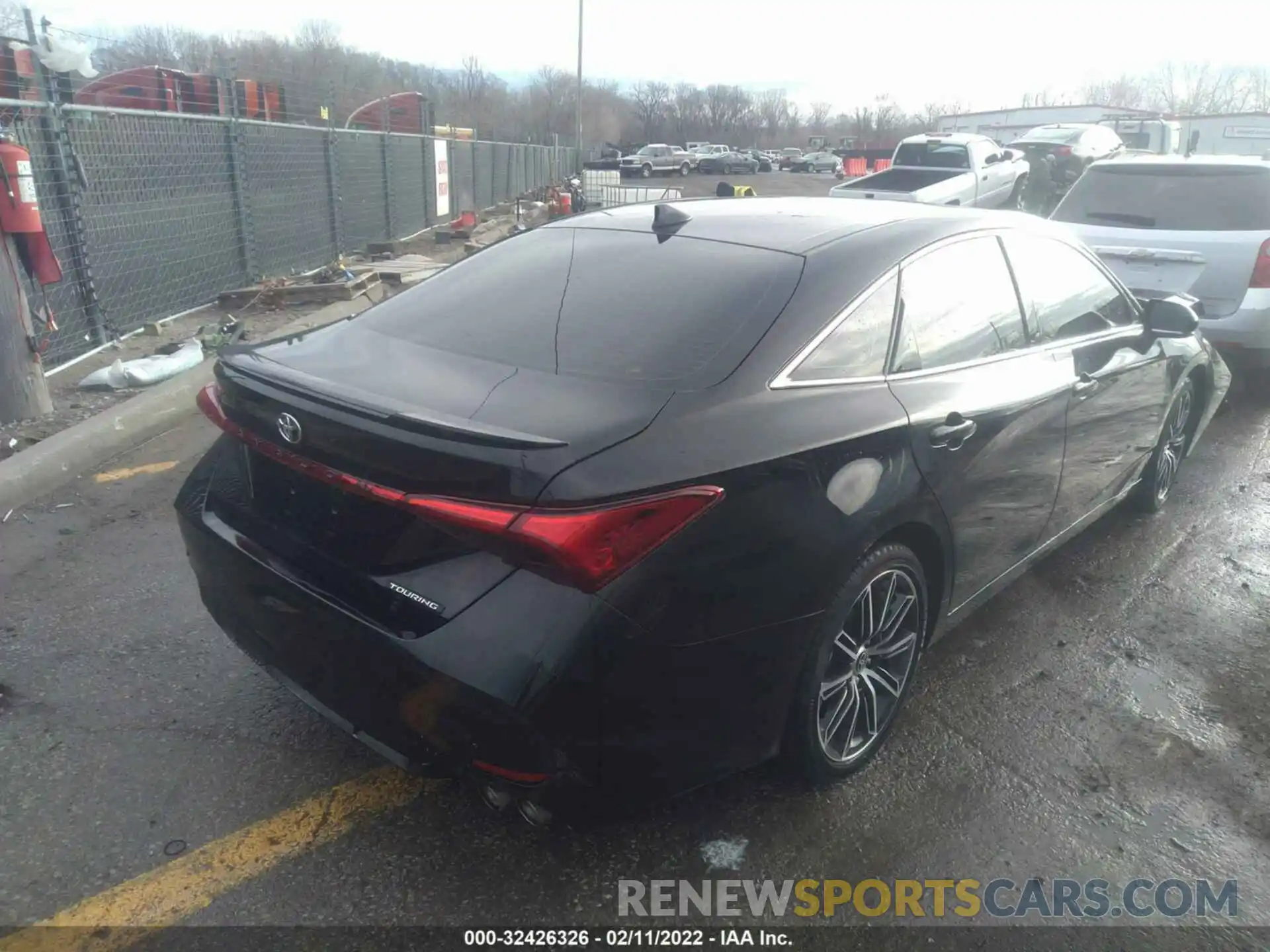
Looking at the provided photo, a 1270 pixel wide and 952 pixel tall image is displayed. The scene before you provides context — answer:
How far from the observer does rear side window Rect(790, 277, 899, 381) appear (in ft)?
8.23

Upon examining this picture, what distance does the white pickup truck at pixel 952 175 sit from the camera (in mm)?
13945

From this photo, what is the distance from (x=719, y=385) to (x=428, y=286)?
54.5 inches

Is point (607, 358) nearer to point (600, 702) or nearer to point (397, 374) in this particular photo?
point (397, 374)

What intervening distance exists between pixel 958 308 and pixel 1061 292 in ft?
2.81

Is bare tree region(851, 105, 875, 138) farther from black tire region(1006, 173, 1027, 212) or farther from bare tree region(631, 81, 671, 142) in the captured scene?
black tire region(1006, 173, 1027, 212)

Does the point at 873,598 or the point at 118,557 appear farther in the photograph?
the point at 118,557

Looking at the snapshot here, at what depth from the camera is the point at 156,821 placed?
250 centimetres

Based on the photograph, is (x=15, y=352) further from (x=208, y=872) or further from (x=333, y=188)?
(x=333, y=188)

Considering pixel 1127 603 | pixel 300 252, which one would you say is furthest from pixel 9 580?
pixel 300 252

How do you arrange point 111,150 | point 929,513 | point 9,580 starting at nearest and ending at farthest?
point 929,513
point 9,580
point 111,150

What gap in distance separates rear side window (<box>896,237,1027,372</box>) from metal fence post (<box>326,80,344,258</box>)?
10.5 m

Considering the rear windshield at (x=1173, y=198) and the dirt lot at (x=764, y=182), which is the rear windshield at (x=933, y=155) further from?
the dirt lot at (x=764, y=182)

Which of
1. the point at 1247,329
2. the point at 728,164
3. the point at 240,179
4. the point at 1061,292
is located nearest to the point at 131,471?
the point at 1061,292

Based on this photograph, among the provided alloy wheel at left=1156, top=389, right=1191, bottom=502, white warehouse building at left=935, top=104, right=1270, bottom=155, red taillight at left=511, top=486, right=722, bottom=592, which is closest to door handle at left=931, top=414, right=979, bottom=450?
red taillight at left=511, top=486, right=722, bottom=592
